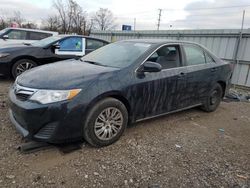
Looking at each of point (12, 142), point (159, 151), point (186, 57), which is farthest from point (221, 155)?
point (12, 142)

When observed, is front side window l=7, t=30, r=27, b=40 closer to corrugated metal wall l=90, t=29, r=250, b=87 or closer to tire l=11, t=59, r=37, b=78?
tire l=11, t=59, r=37, b=78

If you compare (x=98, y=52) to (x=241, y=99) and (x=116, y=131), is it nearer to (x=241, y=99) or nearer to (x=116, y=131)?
(x=116, y=131)

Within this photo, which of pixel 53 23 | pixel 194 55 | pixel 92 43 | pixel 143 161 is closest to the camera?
pixel 143 161

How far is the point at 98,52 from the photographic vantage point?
455cm

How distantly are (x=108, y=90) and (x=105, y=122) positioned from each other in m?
0.47

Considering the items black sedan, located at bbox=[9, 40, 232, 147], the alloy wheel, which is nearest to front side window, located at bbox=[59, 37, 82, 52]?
black sedan, located at bbox=[9, 40, 232, 147]

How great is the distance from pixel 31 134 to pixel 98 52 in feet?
→ 7.02

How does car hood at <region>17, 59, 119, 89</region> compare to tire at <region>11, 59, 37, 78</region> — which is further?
tire at <region>11, 59, 37, 78</region>

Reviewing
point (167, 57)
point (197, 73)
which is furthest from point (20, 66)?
point (197, 73)

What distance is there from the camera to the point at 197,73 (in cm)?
461

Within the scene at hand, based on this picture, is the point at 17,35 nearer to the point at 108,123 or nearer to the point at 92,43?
the point at 92,43

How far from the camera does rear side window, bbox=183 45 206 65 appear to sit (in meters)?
4.57

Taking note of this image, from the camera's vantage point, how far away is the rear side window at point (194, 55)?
4566 mm

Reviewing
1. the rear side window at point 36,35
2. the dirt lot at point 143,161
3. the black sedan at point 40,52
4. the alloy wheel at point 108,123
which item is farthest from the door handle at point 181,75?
the rear side window at point 36,35
